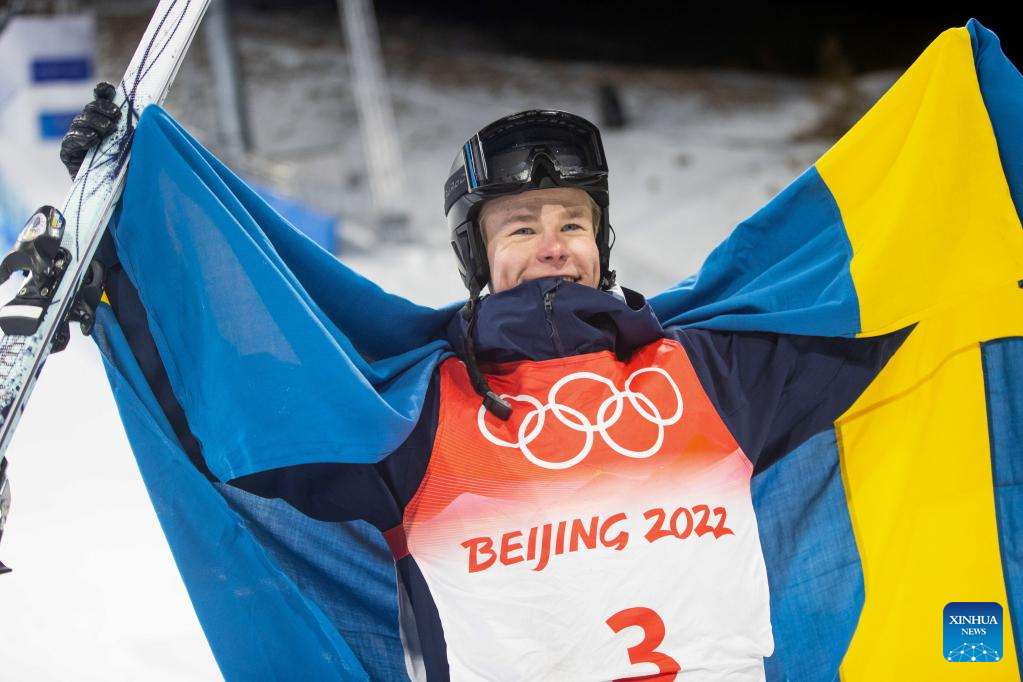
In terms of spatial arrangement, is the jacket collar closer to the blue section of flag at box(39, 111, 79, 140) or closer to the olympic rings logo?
the olympic rings logo

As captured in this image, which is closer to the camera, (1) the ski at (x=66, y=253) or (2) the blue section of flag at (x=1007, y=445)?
(1) the ski at (x=66, y=253)

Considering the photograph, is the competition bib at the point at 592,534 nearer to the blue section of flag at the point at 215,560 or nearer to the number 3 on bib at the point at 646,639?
the number 3 on bib at the point at 646,639

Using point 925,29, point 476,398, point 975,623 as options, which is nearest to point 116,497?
point 476,398

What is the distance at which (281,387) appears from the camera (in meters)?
1.91

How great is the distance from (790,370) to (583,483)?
558 mm

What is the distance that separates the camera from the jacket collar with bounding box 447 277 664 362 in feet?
6.98

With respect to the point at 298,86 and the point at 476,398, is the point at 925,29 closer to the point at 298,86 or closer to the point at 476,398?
the point at 298,86

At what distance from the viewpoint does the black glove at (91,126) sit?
187 centimetres

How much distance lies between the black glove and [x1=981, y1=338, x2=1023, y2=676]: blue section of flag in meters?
1.83

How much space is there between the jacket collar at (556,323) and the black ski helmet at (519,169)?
0.70 ft

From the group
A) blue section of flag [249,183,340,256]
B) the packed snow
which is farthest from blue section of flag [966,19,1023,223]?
blue section of flag [249,183,340,256]

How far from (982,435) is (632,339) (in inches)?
30.7

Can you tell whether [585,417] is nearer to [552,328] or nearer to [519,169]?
[552,328]

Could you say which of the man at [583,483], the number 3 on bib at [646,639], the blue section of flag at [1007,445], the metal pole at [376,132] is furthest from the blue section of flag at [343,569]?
the metal pole at [376,132]
